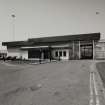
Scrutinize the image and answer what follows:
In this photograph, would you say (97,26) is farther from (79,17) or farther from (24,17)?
(24,17)

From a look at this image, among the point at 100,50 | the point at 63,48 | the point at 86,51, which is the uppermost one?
the point at 63,48

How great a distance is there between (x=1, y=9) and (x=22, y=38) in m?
10.5

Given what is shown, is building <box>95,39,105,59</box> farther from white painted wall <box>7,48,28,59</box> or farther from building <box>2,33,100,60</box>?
white painted wall <box>7,48,28,59</box>

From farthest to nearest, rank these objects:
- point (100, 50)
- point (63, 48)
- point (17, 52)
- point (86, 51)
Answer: point (17, 52) → point (63, 48) → point (86, 51) → point (100, 50)

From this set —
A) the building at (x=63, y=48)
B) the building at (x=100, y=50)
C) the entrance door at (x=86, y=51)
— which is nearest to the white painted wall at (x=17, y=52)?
the building at (x=63, y=48)

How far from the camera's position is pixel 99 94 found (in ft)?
19.2

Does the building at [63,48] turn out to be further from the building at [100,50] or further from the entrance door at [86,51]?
the building at [100,50]

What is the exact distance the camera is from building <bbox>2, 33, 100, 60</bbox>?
30381mm

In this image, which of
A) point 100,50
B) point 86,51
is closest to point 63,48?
point 86,51

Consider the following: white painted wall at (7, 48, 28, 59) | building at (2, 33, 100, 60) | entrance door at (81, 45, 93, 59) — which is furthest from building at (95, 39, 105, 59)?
white painted wall at (7, 48, 28, 59)

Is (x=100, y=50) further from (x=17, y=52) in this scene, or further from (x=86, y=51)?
(x=17, y=52)

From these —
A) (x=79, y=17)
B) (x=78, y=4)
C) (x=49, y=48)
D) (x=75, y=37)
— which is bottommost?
(x=49, y=48)

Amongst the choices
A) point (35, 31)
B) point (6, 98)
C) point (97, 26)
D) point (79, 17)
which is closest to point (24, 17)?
point (35, 31)

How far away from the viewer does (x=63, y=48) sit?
3234 centimetres
